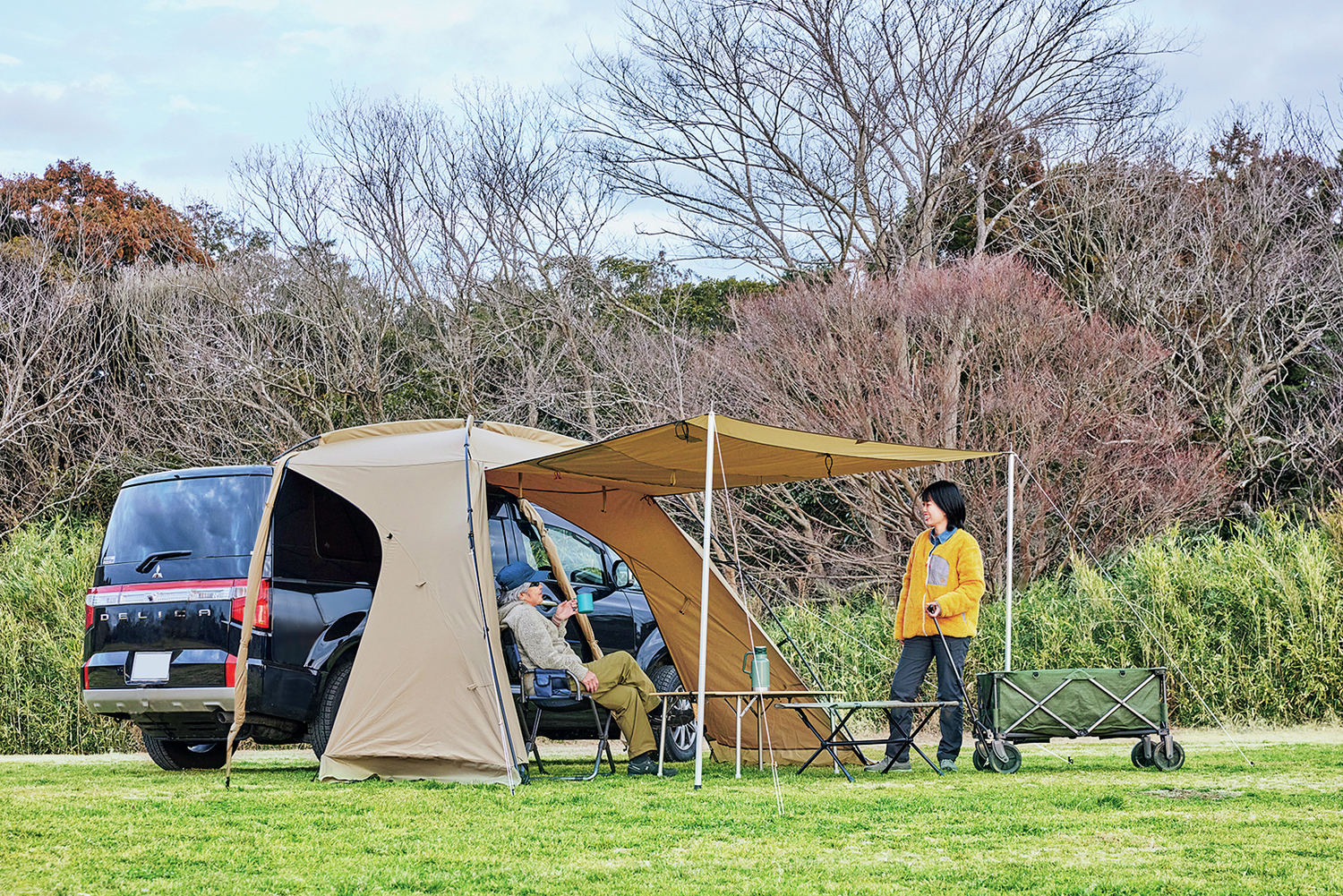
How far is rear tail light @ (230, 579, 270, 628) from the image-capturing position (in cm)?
709

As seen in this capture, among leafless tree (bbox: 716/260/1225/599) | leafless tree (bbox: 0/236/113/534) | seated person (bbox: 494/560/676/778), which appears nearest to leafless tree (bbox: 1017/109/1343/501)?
leafless tree (bbox: 716/260/1225/599)

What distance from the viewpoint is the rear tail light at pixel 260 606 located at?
23.3 feet

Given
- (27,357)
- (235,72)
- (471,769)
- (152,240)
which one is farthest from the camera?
(152,240)

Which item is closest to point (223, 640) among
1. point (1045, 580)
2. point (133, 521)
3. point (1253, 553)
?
point (133, 521)

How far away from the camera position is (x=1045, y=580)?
11672 mm

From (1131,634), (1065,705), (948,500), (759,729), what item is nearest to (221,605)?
(759,729)

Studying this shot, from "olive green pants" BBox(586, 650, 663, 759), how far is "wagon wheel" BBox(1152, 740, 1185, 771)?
9.27 ft

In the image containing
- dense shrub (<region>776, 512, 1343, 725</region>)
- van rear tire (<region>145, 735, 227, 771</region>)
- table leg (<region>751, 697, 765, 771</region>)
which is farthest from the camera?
dense shrub (<region>776, 512, 1343, 725</region>)

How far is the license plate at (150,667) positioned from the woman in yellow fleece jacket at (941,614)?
401 cm

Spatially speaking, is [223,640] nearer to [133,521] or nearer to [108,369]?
[133,521]

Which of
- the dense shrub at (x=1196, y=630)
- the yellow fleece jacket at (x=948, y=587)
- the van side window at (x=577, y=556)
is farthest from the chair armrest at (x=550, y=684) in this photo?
the dense shrub at (x=1196, y=630)

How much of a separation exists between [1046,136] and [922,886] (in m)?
14.0

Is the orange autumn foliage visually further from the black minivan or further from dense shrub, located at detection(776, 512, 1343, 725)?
dense shrub, located at detection(776, 512, 1343, 725)

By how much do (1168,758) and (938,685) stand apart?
Answer: 1.36 m
